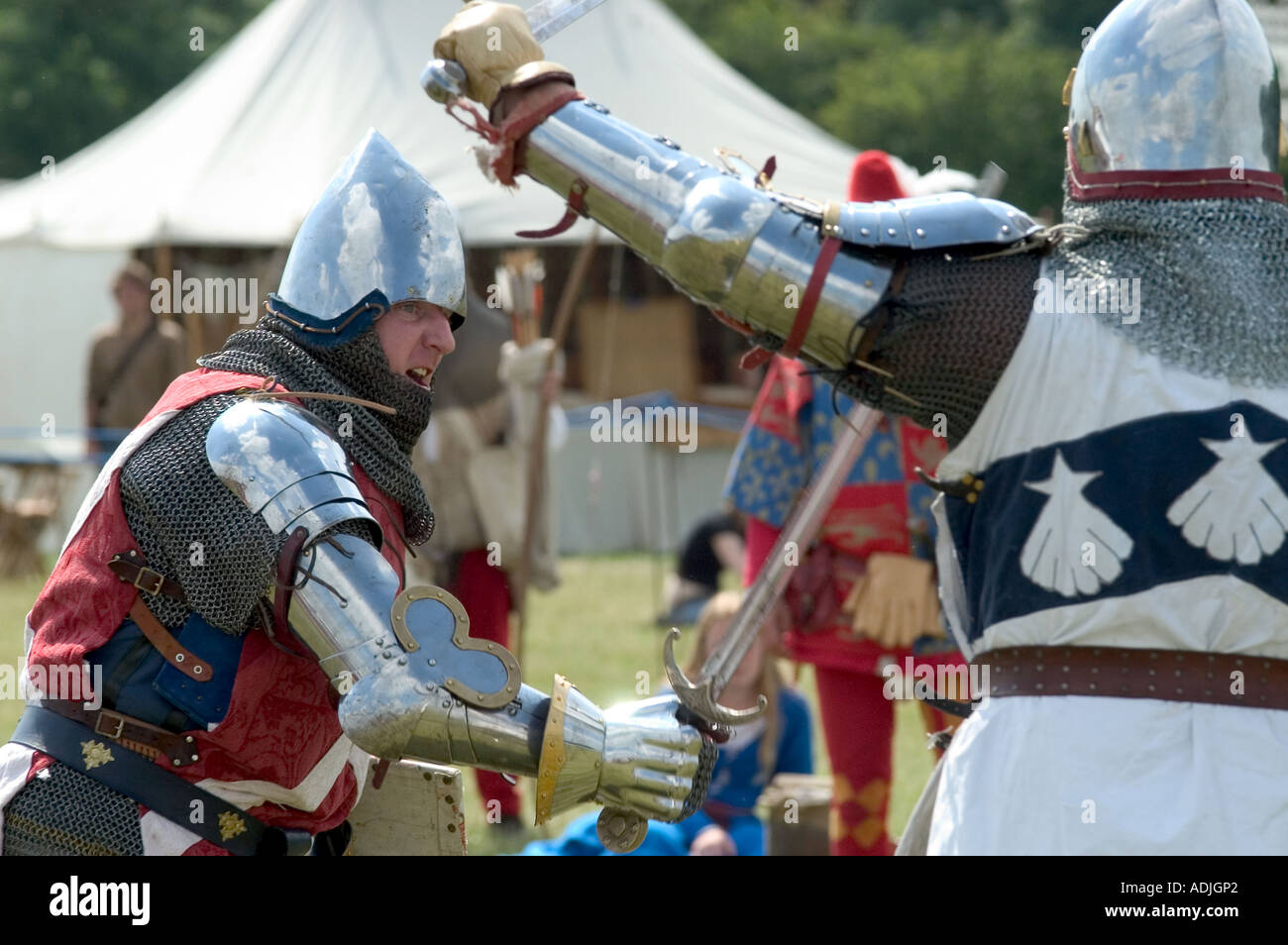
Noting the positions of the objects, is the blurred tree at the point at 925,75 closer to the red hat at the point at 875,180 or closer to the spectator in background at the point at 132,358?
the spectator in background at the point at 132,358

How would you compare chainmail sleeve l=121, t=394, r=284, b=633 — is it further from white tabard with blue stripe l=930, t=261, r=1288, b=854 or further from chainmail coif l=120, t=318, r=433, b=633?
white tabard with blue stripe l=930, t=261, r=1288, b=854

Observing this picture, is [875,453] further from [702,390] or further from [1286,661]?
[702,390]

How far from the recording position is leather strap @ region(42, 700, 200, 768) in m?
2.62

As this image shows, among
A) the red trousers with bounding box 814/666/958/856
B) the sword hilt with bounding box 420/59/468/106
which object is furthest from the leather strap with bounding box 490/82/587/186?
the red trousers with bounding box 814/666/958/856

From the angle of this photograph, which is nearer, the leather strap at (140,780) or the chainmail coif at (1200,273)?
the chainmail coif at (1200,273)

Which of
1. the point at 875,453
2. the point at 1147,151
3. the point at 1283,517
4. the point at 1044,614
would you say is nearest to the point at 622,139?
the point at 1147,151

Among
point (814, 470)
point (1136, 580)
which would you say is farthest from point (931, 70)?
point (1136, 580)

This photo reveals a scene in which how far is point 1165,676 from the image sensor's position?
2492 millimetres

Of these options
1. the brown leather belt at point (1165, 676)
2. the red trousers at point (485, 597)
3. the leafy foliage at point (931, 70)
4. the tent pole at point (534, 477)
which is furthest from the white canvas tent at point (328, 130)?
the leafy foliage at point (931, 70)

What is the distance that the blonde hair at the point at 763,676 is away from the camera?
5496 mm

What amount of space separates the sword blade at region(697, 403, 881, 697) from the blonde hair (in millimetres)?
1827

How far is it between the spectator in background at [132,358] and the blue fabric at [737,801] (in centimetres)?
545

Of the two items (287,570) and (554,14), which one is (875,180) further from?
(287,570)
